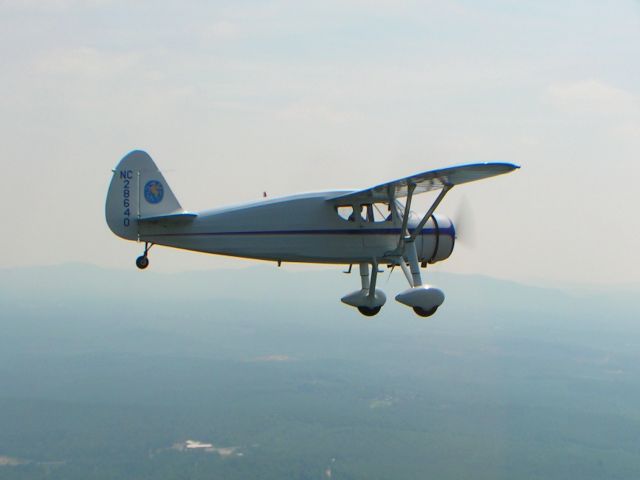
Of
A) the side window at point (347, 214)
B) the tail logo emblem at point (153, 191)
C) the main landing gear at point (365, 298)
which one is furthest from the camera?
the main landing gear at point (365, 298)

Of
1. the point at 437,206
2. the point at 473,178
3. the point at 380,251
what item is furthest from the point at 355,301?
the point at 473,178

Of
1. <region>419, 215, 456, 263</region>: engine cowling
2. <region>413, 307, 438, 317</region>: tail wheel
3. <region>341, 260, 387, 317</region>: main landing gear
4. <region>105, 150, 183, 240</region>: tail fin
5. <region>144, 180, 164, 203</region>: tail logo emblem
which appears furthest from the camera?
<region>341, 260, 387, 317</region>: main landing gear

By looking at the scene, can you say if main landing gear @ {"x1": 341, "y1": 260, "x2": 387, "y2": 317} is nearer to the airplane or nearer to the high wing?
the airplane

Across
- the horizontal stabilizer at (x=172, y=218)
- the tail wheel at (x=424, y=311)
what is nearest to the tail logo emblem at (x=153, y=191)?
the horizontal stabilizer at (x=172, y=218)

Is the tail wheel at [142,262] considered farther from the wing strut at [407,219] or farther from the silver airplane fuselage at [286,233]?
the wing strut at [407,219]

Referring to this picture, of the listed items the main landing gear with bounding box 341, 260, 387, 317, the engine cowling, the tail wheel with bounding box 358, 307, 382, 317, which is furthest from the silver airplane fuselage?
the tail wheel with bounding box 358, 307, 382, 317

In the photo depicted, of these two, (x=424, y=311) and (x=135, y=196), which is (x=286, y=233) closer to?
(x=135, y=196)
